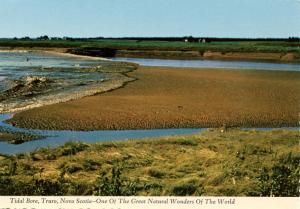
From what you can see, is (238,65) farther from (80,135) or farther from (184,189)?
(184,189)

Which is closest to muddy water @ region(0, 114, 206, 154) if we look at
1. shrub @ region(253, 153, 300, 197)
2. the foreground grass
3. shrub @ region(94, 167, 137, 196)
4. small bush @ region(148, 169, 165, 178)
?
the foreground grass

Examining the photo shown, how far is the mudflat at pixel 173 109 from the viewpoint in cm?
1546

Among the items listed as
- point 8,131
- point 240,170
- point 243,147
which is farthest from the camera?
point 8,131

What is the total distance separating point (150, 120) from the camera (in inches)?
624

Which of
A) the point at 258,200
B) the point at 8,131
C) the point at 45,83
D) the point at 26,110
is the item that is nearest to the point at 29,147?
the point at 8,131

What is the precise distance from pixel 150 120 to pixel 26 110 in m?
4.65

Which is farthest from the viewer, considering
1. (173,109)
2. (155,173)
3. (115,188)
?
(173,109)

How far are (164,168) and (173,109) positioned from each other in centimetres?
791

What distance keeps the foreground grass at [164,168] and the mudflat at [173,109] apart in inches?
122

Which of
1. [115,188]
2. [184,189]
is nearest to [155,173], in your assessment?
[184,189]

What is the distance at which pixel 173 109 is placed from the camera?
17734 millimetres

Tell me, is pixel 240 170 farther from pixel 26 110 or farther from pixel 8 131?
pixel 26 110

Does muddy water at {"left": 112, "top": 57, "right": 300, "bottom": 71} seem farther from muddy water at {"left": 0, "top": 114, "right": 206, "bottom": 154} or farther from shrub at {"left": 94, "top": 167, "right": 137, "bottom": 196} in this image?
shrub at {"left": 94, "top": 167, "right": 137, "bottom": 196}

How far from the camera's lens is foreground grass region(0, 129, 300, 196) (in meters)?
8.19
